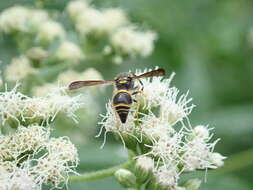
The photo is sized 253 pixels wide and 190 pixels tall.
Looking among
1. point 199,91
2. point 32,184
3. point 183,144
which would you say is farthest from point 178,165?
point 199,91

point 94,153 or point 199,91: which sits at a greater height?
point 199,91

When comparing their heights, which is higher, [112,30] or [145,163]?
[112,30]

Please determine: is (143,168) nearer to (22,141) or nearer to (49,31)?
(22,141)

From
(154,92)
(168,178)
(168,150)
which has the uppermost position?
(154,92)

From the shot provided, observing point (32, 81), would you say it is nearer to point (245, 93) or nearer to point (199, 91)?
point (199, 91)

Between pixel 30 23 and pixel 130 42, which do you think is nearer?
pixel 30 23

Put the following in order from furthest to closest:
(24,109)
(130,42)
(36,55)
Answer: (130,42) → (36,55) → (24,109)

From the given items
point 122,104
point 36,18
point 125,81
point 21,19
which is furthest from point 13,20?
point 122,104
